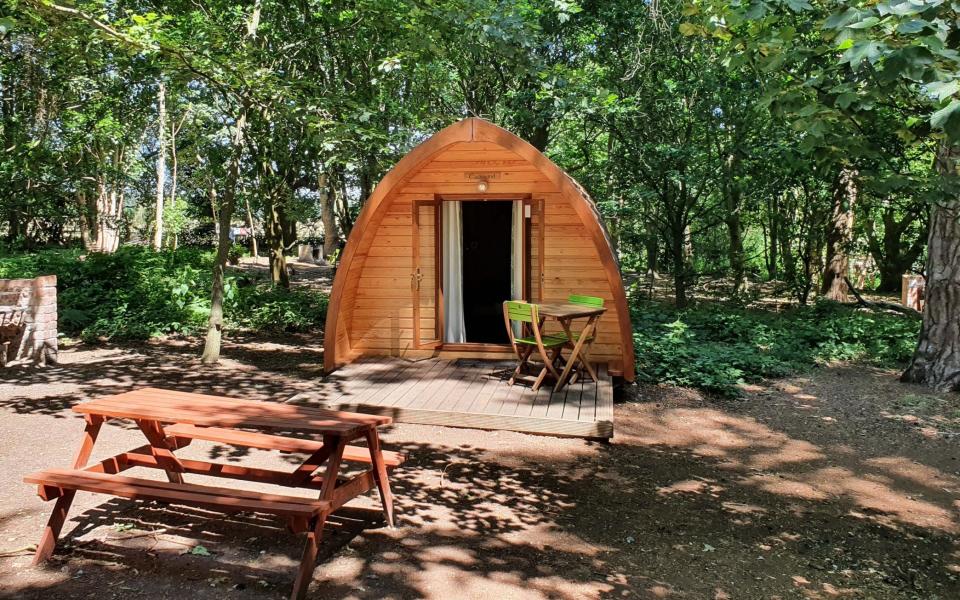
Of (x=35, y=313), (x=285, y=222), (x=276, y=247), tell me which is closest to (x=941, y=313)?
(x=35, y=313)

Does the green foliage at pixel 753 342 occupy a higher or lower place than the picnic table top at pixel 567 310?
lower

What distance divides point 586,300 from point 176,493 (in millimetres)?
5300

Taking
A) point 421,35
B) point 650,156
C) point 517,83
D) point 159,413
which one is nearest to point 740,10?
point 159,413

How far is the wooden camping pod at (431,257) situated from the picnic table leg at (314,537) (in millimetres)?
4445

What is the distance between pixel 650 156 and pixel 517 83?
111 inches

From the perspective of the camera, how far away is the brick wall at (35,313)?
8.57 meters

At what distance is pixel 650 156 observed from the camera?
442 inches

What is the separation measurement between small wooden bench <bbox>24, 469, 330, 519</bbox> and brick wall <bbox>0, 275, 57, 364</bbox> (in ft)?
20.2

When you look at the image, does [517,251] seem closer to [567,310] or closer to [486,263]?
[567,310]

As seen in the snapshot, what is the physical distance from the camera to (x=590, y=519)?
Result: 4266mm

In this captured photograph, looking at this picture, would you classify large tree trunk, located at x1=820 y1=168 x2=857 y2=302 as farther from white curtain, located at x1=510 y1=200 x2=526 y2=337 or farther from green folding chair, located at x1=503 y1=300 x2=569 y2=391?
green folding chair, located at x1=503 y1=300 x2=569 y2=391

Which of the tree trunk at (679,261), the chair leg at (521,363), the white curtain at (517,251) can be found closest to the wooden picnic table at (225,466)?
the chair leg at (521,363)

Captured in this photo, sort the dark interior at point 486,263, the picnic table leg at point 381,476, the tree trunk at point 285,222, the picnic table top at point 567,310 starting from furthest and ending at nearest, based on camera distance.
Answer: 1. the tree trunk at point 285,222
2. the dark interior at point 486,263
3. the picnic table top at point 567,310
4. the picnic table leg at point 381,476

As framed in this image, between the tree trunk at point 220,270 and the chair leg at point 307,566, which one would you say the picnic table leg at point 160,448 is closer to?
the chair leg at point 307,566
